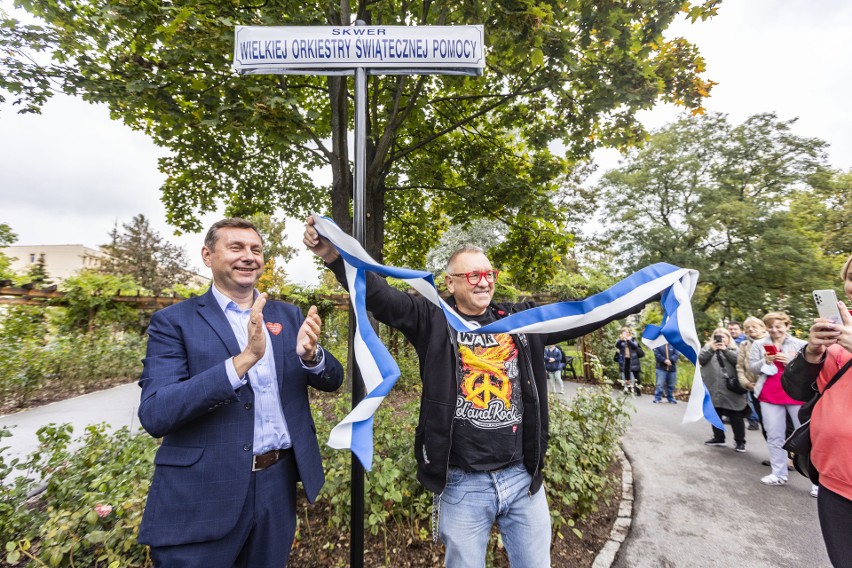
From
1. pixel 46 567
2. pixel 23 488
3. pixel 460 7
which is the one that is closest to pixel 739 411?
pixel 460 7

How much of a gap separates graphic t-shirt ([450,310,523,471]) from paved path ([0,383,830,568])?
2.18 meters

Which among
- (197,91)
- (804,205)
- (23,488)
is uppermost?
(804,205)

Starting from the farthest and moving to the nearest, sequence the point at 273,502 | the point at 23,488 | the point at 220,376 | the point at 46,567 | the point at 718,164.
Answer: the point at 718,164 → the point at 23,488 → the point at 46,567 → the point at 273,502 → the point at 220,376

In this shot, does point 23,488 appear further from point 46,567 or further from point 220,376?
point 220,376

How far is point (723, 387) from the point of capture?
18.8 ft

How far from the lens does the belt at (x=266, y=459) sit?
64.4 inches

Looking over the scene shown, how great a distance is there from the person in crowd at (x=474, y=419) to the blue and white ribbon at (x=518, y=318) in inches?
3.0

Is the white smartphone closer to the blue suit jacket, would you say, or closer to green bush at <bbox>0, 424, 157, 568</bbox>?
the blue suit jacket

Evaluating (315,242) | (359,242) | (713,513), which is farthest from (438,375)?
(713,513)

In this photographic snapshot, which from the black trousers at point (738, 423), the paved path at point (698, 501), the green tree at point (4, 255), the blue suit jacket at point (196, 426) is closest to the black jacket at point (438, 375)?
the blue suit jacket at point (196, 426)

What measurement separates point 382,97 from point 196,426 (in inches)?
221

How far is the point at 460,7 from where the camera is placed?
12.6 feet

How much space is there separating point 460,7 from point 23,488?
18.3 feet

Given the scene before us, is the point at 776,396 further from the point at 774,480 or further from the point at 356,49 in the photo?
the point at 356,49
